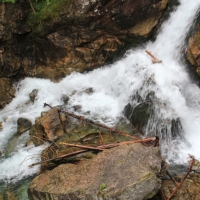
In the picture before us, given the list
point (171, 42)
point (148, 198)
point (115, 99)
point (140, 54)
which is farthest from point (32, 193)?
point (171, 42)

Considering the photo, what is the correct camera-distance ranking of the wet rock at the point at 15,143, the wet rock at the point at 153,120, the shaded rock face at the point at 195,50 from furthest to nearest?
the shaded rock face at the point at 195,50, the wet rock at the point at 15,143, the wet rock at the point at 153,120

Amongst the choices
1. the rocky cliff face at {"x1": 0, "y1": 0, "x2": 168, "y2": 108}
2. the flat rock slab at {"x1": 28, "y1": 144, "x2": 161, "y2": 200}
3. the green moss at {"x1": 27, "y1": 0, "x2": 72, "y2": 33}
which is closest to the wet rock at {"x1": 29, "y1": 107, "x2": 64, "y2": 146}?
the flat rock slab at {"x1": 28, "y1": 144, "x2": 161, "y2": 200}

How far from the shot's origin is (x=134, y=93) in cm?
739

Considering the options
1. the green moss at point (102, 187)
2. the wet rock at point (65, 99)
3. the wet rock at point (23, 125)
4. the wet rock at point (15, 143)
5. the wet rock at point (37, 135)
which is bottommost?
the wet rock at point (15, 143)

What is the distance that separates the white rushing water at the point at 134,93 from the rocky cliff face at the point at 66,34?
37 centimetres

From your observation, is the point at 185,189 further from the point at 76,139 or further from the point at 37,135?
the point at 37,135

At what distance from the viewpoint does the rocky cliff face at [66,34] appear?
820 centimetres

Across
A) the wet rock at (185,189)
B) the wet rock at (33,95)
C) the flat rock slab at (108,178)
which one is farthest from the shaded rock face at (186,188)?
the wet rock at (33,95)

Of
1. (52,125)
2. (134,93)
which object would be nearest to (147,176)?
(52,125)

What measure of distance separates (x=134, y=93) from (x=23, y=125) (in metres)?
3.34

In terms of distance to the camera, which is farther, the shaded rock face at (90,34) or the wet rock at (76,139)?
the shaded rock face at (90,34)

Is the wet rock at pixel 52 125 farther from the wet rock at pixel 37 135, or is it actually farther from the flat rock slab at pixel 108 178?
the flat rock slab at pixel 108 178

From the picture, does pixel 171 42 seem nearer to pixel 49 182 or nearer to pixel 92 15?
pixel 92 15

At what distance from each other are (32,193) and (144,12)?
20.2 feet
